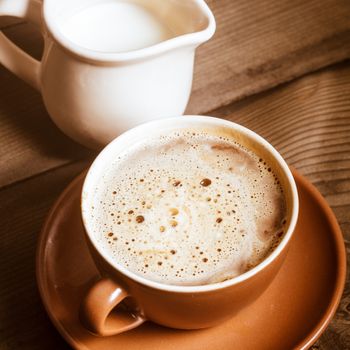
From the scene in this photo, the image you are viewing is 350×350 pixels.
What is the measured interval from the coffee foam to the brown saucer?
67 mm

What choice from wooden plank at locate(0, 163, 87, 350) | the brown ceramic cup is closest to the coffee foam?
the brown ceramic cup

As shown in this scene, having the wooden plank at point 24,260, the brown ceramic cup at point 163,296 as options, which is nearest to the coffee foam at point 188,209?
the brown ceramic cup at point 163,296

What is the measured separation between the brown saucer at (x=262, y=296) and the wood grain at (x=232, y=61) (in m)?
0.15

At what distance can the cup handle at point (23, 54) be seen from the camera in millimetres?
800

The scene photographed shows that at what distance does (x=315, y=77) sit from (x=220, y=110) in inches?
6.3

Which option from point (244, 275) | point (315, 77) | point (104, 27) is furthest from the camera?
point (315, 77)

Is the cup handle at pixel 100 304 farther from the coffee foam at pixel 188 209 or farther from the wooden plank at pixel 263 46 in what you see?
the wooden plank at pixel 263 46

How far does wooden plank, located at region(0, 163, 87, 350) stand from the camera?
0.70 m

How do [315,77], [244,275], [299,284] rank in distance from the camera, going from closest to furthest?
[244,275] → [299,284] → [315,77]

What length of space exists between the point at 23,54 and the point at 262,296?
0.45 m

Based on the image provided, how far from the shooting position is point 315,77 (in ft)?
3.14

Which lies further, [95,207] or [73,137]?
[73,137]

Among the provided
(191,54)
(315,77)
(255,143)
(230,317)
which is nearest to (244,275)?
(230,317)

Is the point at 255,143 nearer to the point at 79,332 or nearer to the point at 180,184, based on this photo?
the point at 180,184
